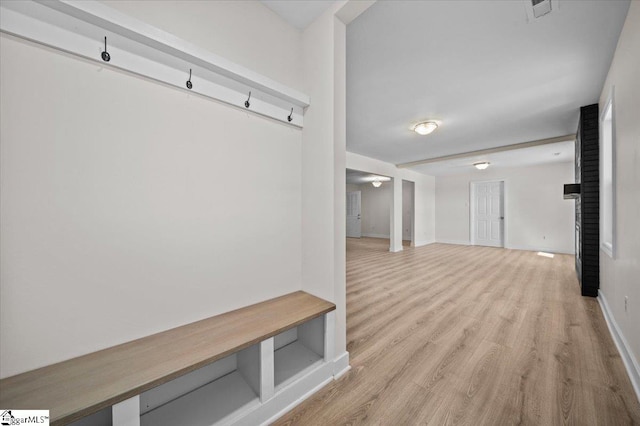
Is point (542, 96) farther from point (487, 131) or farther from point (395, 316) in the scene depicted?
point (395, 316)

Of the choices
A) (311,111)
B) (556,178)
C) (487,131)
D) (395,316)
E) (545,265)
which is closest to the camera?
(311,111)

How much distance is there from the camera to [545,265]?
482cm

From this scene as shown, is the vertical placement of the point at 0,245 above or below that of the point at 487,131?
below

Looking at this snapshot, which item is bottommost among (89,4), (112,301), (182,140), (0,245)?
(112,301)

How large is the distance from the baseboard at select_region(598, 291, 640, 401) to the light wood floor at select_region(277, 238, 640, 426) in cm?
4

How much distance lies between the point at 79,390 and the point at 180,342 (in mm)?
339

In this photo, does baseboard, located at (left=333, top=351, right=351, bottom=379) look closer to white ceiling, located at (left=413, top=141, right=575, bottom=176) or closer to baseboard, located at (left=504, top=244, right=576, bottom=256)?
white ceiling, located at (left=413, top=141, right=575, bottom=176)

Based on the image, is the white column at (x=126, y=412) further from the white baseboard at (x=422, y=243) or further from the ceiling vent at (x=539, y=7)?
the white baseboard at (x=422, y=243)

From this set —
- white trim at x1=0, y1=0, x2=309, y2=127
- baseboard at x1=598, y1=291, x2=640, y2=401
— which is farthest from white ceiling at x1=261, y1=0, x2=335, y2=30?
baseboard at x1=598, y1=291, x2=640, y2=401

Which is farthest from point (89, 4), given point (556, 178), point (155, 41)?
point (556, 178)

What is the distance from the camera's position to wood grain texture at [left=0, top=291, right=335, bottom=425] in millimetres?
771

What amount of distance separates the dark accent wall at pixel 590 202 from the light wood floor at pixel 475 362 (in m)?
0.32

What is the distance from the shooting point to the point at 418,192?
763cm

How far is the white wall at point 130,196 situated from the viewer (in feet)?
2.97
